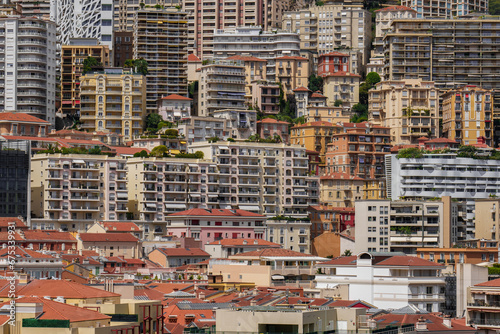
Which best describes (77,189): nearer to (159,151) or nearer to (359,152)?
(159,151)

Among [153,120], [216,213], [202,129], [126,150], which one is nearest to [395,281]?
[216,213]

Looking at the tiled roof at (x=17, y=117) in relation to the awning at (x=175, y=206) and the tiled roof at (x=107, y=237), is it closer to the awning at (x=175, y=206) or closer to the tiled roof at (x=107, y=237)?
the awning at (x=175, y=206)

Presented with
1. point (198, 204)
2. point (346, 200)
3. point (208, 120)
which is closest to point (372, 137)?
point (346, 200)

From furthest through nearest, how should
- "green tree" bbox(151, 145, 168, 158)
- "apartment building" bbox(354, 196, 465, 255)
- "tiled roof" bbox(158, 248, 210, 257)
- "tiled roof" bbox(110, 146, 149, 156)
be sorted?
1. "tiled roof" bbox(110, 146, 149, 156)
2. "green tree" bbox(151, 145, 168, 158)
3. "apartment building" bbox(354, 196, 465, 255)
4. "tiled roof" bbox(158, 248, 210, 257)

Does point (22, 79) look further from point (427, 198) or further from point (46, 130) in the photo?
point (427, 198)

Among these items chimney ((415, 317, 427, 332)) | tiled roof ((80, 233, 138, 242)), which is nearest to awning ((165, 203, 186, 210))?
tiled roof ((80, 233, 138, 242))

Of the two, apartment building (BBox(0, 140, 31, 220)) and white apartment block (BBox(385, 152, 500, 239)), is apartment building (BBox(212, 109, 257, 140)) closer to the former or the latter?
white apartment block (BBox(385, 152, 500, 239))

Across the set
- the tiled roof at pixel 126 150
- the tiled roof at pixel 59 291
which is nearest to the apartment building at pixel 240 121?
the tiled roof at pixel 126 150
